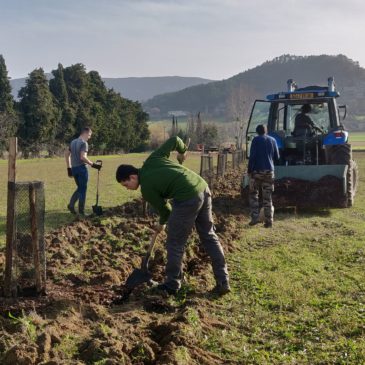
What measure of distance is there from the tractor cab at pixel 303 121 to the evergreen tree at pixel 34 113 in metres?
31.8

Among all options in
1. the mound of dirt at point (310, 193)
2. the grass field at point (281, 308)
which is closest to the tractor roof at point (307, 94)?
the mound of dirt at point (310, 193)

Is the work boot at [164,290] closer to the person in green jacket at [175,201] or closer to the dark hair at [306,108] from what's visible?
the person in green jacket at [175,201]

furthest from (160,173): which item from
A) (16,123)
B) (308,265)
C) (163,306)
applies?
(16,123)

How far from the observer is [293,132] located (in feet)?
39.3

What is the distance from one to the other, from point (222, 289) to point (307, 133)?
7154mm

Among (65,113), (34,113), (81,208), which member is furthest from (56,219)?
(65,113)

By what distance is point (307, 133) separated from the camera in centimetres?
1168

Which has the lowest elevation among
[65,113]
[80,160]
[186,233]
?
[186,233]

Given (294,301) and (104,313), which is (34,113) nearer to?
(104,313)

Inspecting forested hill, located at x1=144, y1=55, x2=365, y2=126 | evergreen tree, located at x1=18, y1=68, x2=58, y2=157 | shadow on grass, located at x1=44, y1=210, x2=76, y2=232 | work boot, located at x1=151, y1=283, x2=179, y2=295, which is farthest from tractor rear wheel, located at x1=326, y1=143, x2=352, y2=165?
forested hill, located at x1=144, y1=55, x2=365, y2=126

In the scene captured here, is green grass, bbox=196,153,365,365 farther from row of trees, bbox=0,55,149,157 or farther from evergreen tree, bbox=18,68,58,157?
evergreen tree, bbox=18,68,58,157

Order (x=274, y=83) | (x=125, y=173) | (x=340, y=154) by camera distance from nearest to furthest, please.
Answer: (x=125, y=173) < (x=340, y=154) < (x=274, y=83)

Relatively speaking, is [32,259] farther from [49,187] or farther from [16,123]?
[16,123]

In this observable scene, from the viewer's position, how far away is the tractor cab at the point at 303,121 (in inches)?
448
